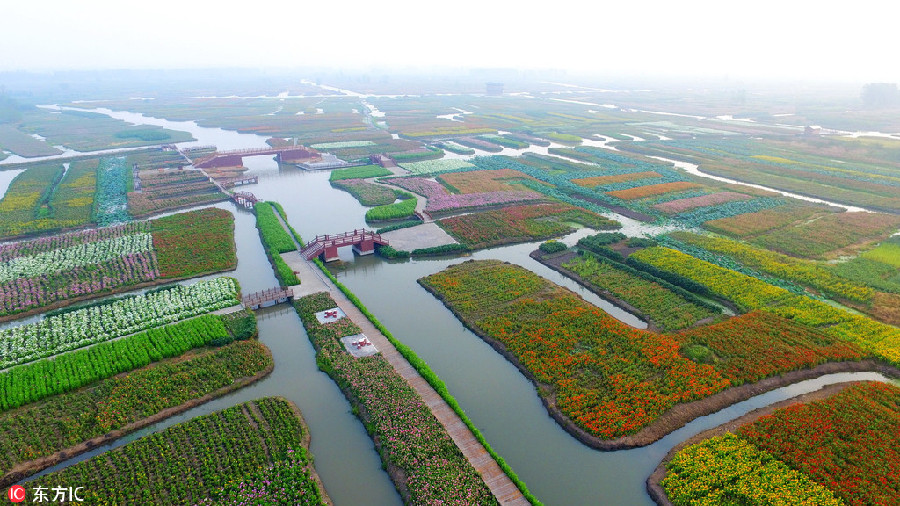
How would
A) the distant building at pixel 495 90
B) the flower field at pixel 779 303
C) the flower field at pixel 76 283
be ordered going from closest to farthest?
the flower field at pixel 779 303 < the flower field at pixel 76 283 < the distant building at pixel 495 90

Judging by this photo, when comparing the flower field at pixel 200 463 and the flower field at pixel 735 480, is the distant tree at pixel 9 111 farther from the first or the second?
the flower field at pixel 735 480

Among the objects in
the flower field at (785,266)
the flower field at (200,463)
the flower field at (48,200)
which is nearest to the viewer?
the flower field at (200,463)

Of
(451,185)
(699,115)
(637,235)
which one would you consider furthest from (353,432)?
(699,115)

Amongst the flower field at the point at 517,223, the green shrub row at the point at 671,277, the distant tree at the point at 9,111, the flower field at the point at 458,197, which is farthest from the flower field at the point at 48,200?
the distant tree at the point at 9,111

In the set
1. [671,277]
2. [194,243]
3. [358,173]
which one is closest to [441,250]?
[671,277]

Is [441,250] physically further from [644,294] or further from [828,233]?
[828,233]

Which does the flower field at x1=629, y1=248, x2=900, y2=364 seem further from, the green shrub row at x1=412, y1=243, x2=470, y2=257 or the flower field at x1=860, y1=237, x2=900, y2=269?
the green shrub row at x1=412, y1=243, x2=470, y2=257
